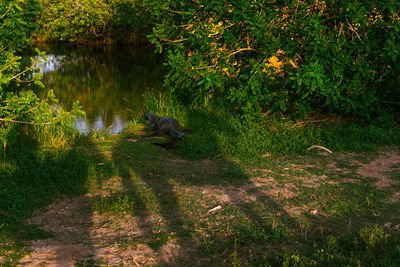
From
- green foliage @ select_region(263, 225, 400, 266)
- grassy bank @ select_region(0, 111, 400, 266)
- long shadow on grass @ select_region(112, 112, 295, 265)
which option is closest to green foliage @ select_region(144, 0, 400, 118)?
grassy bank @ select_region(0, 111, 400, 266)

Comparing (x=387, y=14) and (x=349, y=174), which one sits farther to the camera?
(x=387, y=14)

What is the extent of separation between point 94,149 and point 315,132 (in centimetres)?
468

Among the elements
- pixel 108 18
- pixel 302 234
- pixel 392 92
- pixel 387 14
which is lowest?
pixel 302 234

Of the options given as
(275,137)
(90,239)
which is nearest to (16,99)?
(90,239)

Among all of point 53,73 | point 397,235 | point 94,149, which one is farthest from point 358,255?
point 53,73

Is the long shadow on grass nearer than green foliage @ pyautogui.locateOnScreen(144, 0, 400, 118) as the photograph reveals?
Yes

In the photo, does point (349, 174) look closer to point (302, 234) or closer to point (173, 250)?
point (302, 234)

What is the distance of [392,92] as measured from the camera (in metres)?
9.78

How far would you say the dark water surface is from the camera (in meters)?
14.4

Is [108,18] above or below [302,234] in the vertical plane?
above

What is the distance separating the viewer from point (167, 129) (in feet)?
32.6

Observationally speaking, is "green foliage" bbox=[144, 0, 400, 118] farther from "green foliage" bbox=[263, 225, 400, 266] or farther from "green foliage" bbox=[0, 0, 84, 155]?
"green foliage" bbox=[263, 225, 400, 266]

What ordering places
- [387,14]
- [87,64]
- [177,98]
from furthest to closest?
[87,64] → [177,98] → [387,14]

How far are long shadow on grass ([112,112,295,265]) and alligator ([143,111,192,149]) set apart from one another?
185mm
